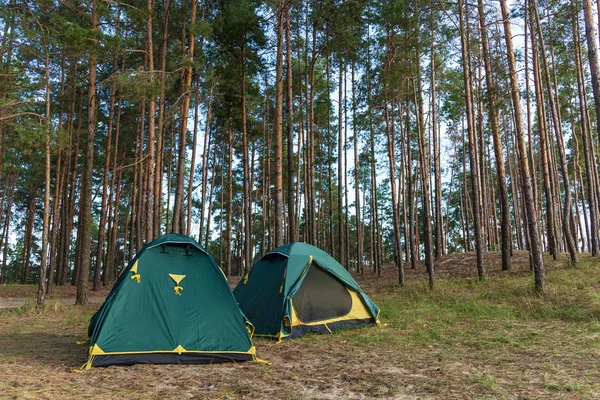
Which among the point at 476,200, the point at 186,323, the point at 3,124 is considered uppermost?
the point at 3,124

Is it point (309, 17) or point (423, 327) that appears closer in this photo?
point (423, 327)

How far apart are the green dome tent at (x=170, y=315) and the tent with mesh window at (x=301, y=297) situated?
1.48 meters

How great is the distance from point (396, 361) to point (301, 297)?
8.50 feet

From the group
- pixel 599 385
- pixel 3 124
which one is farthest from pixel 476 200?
pixel 3 124

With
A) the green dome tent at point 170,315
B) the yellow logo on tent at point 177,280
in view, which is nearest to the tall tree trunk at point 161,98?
the green dome tent at point 170,315

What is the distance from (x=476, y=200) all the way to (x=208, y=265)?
32.1 feet

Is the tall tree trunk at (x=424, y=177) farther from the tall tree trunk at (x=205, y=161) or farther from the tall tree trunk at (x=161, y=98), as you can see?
the tall tree trunk at (x=205, y=161)

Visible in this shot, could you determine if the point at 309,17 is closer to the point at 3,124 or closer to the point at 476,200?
the point at 476,200

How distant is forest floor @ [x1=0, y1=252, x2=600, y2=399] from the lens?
375cm

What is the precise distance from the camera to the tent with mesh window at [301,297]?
6.82 meters

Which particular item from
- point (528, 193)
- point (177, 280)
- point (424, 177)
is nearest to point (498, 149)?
point (424, 177)

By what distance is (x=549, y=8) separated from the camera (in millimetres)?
13789

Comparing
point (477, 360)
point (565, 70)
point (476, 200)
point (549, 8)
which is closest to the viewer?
point (477, 360)

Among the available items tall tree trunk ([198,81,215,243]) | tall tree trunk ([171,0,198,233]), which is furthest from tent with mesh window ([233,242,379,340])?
tall tree trunk ([198,81,215,243])
